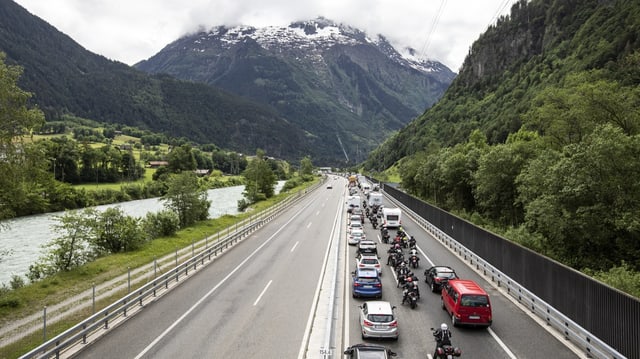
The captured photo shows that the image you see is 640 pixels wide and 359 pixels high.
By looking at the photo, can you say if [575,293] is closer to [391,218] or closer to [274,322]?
[274,322]

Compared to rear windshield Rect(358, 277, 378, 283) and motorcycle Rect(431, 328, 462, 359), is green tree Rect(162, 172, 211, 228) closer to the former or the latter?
rear windshield Rect(358, 277, 378, 283)

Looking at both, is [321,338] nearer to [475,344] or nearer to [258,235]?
[475,344]

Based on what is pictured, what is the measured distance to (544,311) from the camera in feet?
60.7

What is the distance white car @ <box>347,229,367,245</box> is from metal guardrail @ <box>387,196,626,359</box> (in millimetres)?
8414

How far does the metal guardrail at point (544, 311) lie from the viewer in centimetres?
1451

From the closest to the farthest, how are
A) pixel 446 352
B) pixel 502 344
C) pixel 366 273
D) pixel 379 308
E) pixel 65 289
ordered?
pixel 446 352 → pixel 502 344 → pixel 379 308 → pixel 366 273 → pixel 65 289

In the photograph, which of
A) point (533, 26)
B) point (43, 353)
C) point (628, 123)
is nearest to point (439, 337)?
point (43, 353)

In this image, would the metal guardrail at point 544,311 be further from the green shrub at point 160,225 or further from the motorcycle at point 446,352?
the green shrub at point 160,225

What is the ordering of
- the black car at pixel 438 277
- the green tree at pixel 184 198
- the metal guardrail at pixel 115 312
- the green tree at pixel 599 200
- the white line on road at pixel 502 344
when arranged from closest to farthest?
the metal guardrail at pixel 115 312, the white line on road at pixel 502 344, the black car at pixel 438 277, the green tree at pixel 599 200, the green tree at pixel 184 198

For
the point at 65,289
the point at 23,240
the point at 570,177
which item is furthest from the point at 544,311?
the point at 23,240

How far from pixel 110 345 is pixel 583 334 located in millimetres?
16724

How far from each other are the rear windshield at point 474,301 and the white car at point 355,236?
2109 cm

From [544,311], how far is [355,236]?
22.0 metres

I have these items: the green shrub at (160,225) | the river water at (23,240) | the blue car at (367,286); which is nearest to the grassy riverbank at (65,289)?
the green shrub at (160,225)
